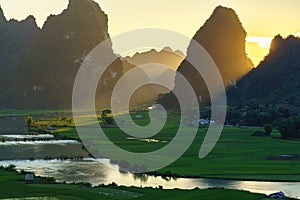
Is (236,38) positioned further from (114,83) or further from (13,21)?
(13,21)

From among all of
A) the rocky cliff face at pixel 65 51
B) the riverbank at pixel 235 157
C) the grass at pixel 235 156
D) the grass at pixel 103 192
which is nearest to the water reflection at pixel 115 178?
the riverbank at pixel 235 157

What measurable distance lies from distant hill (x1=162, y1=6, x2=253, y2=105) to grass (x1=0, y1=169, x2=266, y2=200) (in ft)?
305

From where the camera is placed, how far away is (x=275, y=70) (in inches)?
3930

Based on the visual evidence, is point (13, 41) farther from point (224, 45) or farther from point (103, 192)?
point (103, 192)

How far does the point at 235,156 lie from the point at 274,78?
6165 centimetres

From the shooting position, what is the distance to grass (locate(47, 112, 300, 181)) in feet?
105

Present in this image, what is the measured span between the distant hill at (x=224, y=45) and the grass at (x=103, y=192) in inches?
3657

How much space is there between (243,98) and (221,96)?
1084cm

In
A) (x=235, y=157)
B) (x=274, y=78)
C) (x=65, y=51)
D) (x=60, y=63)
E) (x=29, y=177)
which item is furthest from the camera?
(x=65, y=51)

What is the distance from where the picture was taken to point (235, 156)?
39469 millimetres

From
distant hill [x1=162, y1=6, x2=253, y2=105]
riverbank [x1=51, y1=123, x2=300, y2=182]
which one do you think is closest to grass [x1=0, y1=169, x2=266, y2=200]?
riverbank [x1=51, y1=123, x2=300, y2=182]

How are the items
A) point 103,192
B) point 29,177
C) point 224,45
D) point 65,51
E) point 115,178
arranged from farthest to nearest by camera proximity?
point 65,51 → point 224,45 → point 115,178 → point 29,177 → point 103,192

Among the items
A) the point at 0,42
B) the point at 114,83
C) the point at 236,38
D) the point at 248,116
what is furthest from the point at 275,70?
the point at 0,42

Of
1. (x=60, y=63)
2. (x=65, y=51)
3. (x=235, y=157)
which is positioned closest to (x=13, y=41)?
(x=65, y=51)
